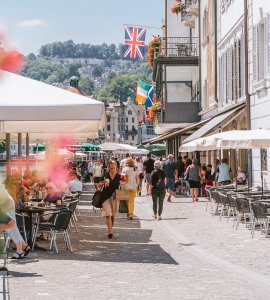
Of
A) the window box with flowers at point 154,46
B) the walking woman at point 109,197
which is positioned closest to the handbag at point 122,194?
the walking woman at point 109,197

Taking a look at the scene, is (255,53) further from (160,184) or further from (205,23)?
(205,23)

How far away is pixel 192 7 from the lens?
146 ft

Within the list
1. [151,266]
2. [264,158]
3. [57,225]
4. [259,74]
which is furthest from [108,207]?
[259,74]

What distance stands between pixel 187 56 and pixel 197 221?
89.2 ft

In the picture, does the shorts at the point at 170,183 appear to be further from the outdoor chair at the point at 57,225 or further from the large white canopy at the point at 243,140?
the outdoor chair at the point at 57,225

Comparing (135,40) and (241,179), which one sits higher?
(135,40)

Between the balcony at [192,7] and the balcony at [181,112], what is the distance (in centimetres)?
524

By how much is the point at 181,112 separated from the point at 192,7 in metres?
5.92

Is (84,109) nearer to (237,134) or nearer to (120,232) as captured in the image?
(120,232)

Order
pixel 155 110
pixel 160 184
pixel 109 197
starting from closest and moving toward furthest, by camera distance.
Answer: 1. pixel 109 197
2. pixel 160 184
3. pixel 155 110

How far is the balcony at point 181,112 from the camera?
44.3 metres

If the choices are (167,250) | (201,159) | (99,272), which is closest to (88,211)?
(167,250)

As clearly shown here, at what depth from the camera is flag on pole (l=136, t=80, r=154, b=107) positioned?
60.7 meters

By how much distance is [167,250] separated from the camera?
42.9ft
